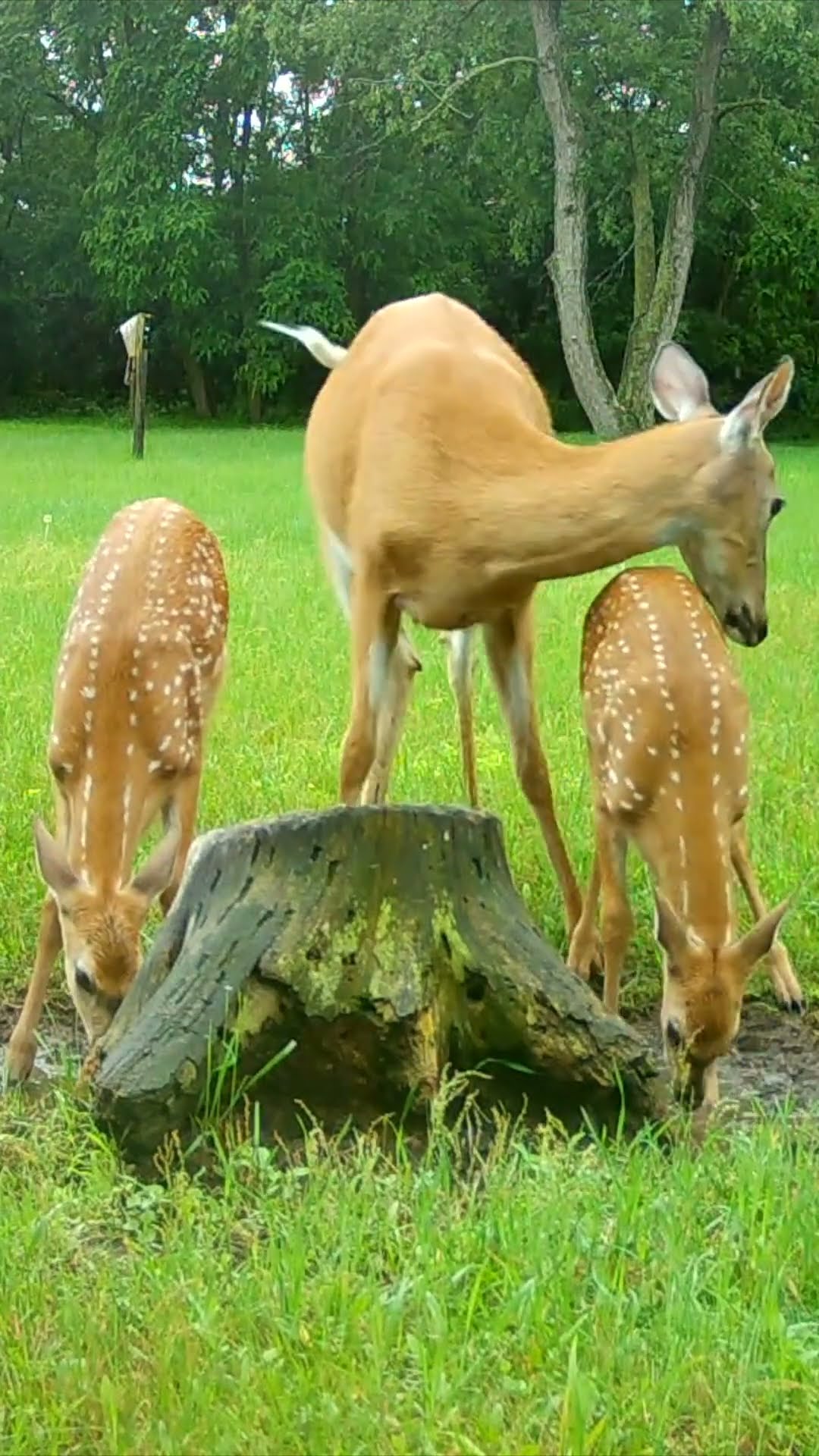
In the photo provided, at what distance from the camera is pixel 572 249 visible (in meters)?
25.3

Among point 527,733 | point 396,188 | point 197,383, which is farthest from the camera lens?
point 197,383

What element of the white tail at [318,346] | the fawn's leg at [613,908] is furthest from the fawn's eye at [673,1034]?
the white tail at [318,346]

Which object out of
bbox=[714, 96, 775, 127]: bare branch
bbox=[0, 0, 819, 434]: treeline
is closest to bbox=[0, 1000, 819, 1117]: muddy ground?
bbox=[0, 0, 819, 434]: treeline

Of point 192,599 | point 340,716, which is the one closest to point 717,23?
point 340,716

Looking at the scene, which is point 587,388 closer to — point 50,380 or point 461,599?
point 50,380

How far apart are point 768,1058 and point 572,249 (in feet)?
71.6

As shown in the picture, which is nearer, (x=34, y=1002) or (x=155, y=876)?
(x=155, y=876)

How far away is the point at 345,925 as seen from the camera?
3869mm

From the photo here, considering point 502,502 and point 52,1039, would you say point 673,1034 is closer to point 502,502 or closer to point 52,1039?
point 502,502

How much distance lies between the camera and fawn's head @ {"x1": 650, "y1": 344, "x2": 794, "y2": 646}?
15.2ft

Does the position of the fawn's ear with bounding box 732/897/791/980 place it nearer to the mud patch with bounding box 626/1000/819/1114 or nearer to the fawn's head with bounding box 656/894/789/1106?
the fawn's head with bounding box 656/894/789/1106

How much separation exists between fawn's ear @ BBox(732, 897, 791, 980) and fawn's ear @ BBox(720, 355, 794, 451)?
1.18 metres

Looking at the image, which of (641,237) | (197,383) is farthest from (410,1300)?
(197,383)

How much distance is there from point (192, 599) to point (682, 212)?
22118 millimetres
